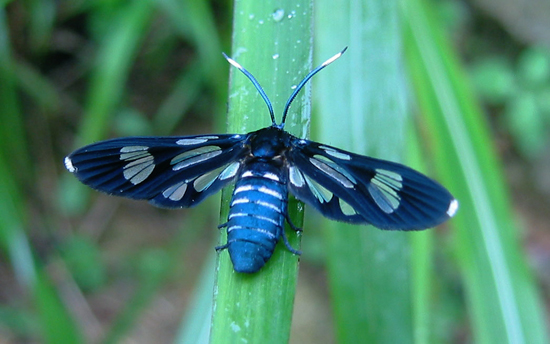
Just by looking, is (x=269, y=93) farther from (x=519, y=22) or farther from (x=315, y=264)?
(x=519, y=22)

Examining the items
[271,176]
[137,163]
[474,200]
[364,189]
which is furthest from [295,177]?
[474,200]

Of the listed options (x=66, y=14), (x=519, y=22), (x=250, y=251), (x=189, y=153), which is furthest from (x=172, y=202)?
(x=519, y=22)

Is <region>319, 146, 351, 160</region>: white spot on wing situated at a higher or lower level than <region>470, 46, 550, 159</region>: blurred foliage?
lower

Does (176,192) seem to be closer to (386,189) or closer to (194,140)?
(194,140)

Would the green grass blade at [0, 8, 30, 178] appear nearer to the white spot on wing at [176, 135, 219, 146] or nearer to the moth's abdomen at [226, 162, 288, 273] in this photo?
the white spot on wing at [176, 135, 219, 146]

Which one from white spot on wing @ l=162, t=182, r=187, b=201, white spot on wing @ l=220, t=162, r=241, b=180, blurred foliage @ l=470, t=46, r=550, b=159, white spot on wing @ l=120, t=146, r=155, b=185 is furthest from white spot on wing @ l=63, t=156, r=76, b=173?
blurred foliage @ l=470, t=46, r=550, b=159

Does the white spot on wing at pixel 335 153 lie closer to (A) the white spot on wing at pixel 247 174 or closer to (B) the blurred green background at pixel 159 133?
(A) the white spot on wing at pixel 247 174

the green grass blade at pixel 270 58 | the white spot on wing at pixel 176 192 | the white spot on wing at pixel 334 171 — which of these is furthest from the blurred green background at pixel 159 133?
the green grass blade at pixel 270 58
